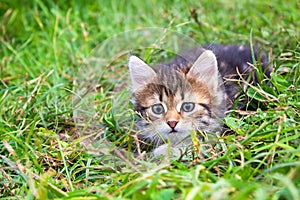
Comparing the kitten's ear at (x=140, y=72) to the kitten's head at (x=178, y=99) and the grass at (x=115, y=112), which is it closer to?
the kitten's head at (x=178, y=99)

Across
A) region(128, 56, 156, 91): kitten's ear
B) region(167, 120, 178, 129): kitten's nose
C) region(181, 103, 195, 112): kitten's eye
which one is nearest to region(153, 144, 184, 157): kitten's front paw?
region(167, 120, 178, 129): kitten's nose

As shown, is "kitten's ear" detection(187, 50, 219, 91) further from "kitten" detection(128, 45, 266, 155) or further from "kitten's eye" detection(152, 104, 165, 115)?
"kitten's eye" detection(152, 104, 165, 115)

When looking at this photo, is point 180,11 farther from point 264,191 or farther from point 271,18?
point 264,191

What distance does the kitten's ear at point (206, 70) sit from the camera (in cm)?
302

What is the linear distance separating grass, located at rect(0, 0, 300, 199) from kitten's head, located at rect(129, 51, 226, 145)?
0.15m

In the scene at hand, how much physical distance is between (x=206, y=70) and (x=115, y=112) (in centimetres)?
74

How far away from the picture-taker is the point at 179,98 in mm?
2977

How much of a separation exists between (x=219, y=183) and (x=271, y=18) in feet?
10.1

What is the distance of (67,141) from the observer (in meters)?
3.17

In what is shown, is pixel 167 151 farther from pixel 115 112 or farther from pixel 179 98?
pixel 115 112

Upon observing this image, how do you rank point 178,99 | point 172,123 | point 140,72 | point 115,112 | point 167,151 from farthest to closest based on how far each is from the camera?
point 115,112, point 140,72, point 178,99, point 172,123, point 167,151

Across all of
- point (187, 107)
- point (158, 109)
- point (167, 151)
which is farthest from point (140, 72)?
point (167, 151)

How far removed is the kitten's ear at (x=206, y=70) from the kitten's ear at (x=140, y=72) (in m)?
0.26

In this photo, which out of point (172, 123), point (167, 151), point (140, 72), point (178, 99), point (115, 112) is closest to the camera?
point (167, 151)
